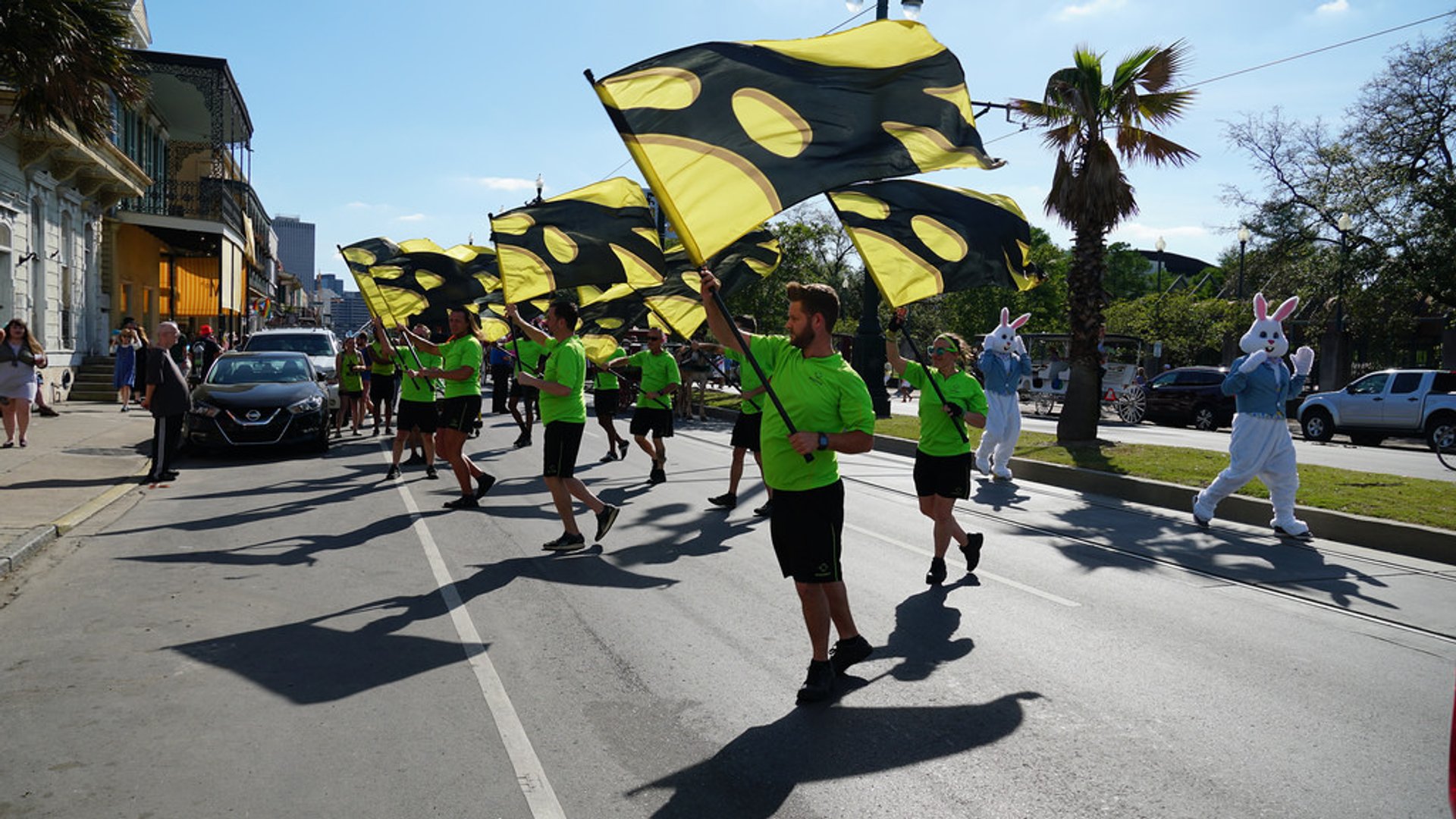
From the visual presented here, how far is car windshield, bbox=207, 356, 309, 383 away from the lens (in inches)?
581

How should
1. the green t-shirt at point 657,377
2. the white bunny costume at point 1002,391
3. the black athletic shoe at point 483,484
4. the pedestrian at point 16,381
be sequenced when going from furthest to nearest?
1. the pedestrian at point 16,381
2. the white bunny costume at point 1002,391
3. the green t-shirt at point 657,377
4. the black athletic shoe at point 483,484

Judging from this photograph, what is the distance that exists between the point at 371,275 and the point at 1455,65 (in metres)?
26.8

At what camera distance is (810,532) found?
4.64 m

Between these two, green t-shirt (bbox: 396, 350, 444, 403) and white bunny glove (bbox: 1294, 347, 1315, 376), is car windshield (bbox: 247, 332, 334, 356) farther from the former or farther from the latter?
white bunny glove (bbox: 1294, 347, 1315, 376)

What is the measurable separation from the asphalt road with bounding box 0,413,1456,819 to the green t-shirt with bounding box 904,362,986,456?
0.95m

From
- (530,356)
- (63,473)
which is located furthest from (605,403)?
(63,473)

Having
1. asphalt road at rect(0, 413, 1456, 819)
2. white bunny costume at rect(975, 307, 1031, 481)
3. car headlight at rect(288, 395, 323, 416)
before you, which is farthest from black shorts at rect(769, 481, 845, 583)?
car headlight at rect(288, 395, 323, 416)

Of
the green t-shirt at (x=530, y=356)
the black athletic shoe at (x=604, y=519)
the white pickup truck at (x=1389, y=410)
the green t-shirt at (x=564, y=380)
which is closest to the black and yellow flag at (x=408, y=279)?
the green t-shirt at (x=530, y=356)

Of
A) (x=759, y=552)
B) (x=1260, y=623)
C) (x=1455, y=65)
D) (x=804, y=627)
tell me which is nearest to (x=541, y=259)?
(x=759, y=552)

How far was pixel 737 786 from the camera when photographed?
3693mm

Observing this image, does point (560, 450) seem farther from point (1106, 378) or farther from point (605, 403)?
point (1106, 378)

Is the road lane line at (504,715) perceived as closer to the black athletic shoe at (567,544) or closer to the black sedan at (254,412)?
the black athletic shoe at (567,544)

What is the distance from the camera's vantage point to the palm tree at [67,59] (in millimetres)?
10141

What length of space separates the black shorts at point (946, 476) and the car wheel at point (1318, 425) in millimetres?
19119
